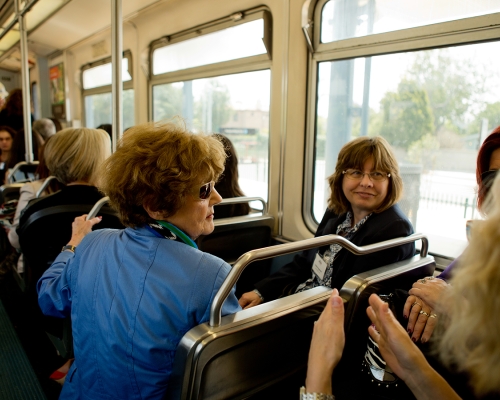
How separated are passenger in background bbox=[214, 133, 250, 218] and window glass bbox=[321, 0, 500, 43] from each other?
99 centimetres

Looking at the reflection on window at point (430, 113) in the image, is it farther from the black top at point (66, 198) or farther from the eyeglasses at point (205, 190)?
the black top at point (66, 198)

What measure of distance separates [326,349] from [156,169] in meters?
0.73

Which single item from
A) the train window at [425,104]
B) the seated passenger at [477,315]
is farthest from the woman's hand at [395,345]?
the train window at [425,104]

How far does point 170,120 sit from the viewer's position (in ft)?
4.73

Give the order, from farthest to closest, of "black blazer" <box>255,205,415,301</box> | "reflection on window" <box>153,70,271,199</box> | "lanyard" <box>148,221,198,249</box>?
"reflection on window" <box>153,70,271,199</box>, "black blazer" <box>255,205,415,301</box>, "lanyard" <box>148,221,198,249</box>

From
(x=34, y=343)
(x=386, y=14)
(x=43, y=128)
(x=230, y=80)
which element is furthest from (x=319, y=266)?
(x=43, y=128)

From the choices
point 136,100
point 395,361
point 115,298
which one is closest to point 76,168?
point 115,298

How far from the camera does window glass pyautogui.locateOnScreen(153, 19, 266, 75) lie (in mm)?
3367

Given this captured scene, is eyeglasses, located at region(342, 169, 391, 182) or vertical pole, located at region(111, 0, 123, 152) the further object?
vertical pole, located at region(111, 0, 123, 152)

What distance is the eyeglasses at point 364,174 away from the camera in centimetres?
213

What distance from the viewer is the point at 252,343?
4.42 feet

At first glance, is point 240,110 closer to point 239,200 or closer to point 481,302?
point 239,200

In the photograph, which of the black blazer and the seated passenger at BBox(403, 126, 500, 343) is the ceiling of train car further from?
the seated passenger at BBox(403, 126, 500, 343)

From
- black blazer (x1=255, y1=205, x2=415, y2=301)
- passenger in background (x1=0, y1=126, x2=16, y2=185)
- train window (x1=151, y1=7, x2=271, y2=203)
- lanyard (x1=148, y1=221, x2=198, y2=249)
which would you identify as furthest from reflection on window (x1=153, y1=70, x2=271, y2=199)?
passenger in background (x1=0, y1=126, x2=16, y2=185)
